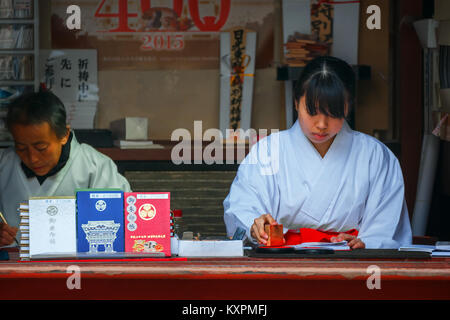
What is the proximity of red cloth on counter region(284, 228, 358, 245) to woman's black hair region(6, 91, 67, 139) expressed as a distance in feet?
4.51

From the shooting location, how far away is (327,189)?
12.4ft

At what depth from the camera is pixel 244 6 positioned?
20.8 ft

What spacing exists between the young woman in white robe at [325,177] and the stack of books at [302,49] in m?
2.18

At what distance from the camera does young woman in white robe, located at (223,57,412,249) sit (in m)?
3.66

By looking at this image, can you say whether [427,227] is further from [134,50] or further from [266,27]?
[134,50]

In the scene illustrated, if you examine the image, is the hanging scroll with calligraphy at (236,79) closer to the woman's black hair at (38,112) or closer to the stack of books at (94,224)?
the woman's black hair at (38,112)

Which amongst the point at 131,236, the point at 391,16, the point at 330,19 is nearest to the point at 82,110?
the point at 330,19

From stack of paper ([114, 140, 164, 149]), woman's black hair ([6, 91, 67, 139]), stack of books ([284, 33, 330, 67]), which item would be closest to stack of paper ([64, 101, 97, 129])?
stack of paper ([114, 140, 164, 149])

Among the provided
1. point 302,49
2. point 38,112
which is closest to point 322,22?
point 302,49

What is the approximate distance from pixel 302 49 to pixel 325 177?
2.47 metres

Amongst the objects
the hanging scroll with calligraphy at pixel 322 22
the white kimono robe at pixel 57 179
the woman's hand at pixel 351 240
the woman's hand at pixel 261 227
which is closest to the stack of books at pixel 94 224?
the woman's hand at pixel 261 227

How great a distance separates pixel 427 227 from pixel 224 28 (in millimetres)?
2483

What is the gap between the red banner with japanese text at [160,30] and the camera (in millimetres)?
6309

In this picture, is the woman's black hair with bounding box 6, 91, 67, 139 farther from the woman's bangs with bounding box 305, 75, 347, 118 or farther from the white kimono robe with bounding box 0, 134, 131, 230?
the woman's bangs with bounding box 305, 75, 347, 118
